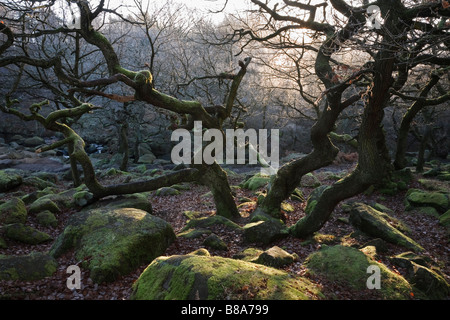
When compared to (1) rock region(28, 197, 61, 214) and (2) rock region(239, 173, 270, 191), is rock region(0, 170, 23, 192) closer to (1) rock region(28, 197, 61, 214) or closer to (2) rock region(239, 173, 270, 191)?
(1) rock region(28, 197, 61, 214)

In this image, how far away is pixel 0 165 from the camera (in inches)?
956

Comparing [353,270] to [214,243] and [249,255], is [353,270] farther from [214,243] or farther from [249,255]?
[214,243]

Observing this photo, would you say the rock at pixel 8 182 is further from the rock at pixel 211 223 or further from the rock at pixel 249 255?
the rock at pixel 249 255

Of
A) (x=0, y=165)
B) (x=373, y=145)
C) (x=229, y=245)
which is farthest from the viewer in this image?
(x=0, y=165)

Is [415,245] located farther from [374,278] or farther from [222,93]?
[222,93]


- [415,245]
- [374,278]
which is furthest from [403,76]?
[374,278]

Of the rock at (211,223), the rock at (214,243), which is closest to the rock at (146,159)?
the rock at (211,223)

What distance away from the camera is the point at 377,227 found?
26.0 feet

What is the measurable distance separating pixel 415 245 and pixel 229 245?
4660 millimetres

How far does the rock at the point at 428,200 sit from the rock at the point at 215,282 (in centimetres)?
902

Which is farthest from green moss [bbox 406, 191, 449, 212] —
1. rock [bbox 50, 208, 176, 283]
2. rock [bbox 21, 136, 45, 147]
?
rock [bbox 21, 136, 45, 147]

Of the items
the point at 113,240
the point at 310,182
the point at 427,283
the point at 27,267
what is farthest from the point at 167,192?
the point at 427,283

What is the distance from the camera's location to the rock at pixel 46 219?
31.4ft

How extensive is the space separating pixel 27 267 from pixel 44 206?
5369 millimetres
